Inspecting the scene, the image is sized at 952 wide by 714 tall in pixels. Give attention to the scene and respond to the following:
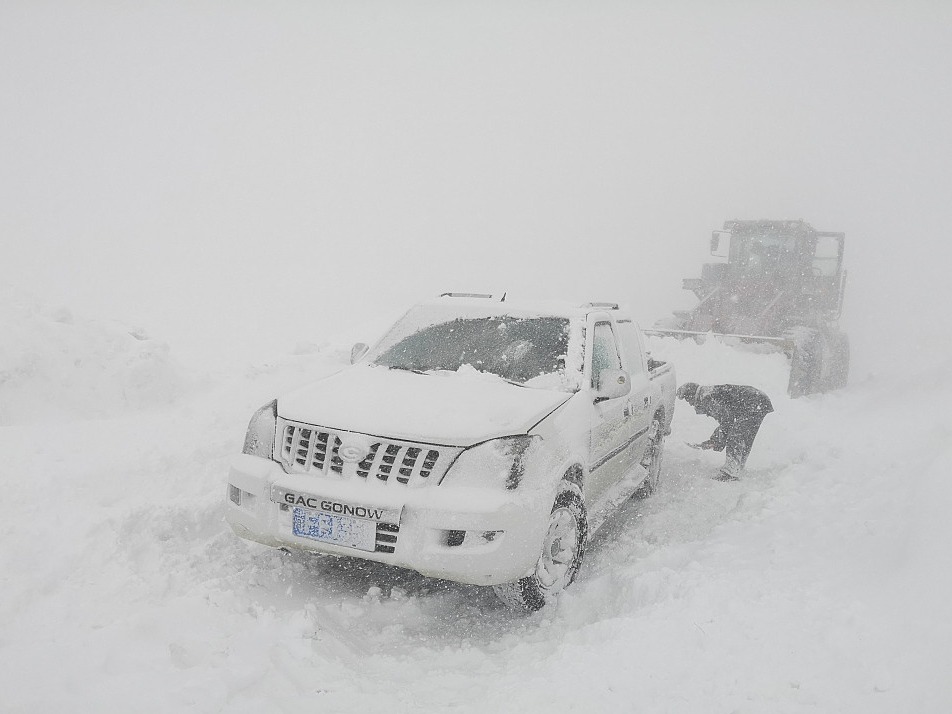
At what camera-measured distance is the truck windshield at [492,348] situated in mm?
4250

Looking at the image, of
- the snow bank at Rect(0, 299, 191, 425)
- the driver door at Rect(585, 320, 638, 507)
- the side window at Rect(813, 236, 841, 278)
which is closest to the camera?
the driver door at Rect(585, 320, 638, 507)

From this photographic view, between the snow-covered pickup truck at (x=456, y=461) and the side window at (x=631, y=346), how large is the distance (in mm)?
627

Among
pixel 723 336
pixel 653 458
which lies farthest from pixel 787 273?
pixel 653 458

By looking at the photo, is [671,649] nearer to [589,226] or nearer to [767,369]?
[767,369]

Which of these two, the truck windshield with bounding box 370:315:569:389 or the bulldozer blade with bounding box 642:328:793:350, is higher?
the truck windshield with bounding box 370:315:569:389

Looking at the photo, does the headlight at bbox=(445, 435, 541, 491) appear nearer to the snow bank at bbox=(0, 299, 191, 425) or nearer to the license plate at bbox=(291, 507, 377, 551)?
the license plate at bbox=(291, 507, 377, 551)

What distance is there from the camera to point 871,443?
604cm

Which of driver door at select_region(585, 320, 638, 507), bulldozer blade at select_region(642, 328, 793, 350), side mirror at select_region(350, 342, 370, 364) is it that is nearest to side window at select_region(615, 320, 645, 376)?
driver door at select_region(585, 320, 638, 507)

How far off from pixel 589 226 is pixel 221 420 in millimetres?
59792

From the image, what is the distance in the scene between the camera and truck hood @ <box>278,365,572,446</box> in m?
3.35

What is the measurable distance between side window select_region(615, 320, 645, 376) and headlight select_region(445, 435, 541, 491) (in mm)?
2069

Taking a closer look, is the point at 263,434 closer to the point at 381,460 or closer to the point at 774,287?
the point at 381,460

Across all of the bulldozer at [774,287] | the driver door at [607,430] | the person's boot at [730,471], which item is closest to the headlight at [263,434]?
the driver door at [607,430]

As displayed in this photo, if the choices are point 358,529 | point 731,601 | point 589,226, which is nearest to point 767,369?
point 731,601
